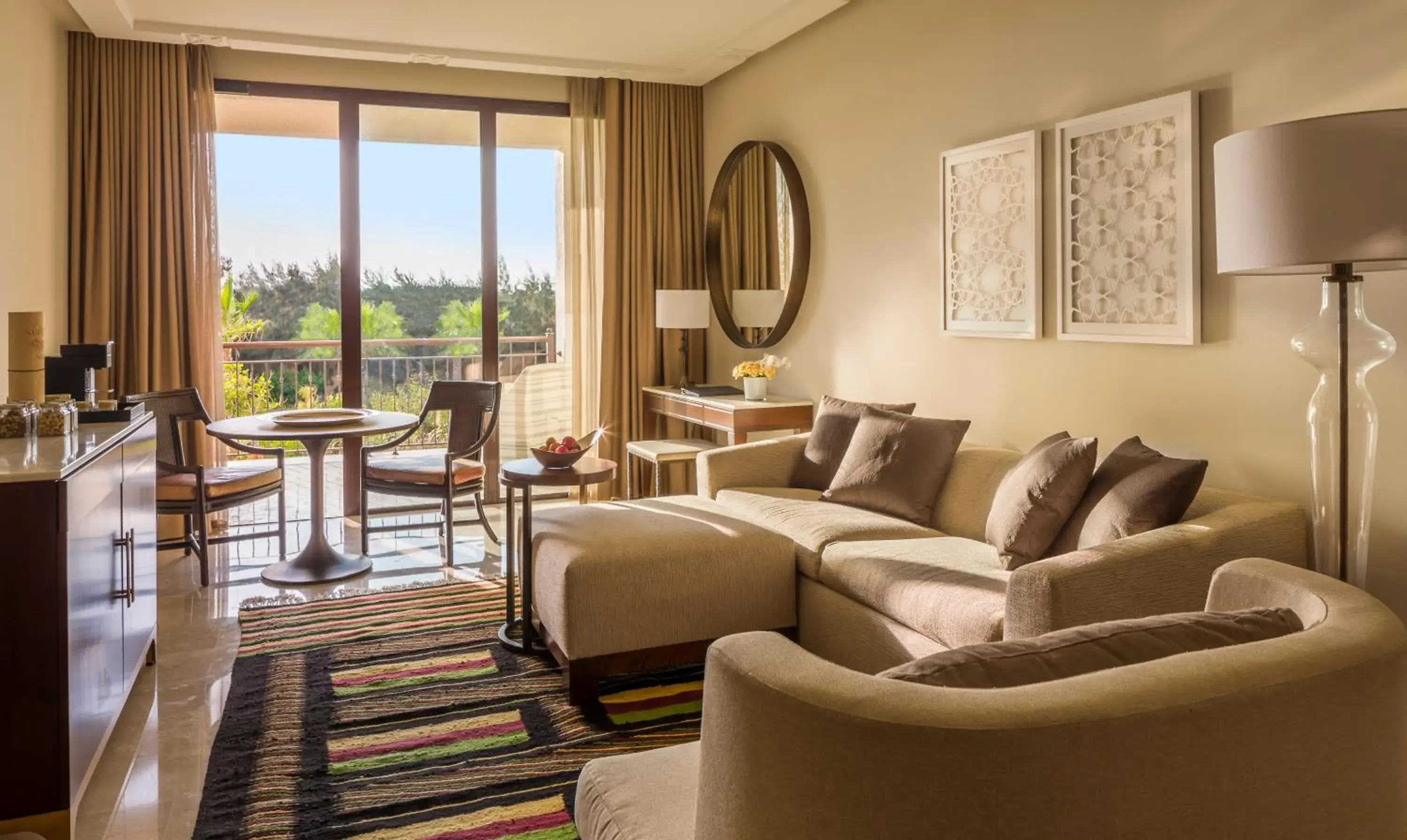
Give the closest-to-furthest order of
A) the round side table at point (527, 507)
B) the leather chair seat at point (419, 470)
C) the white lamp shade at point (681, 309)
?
the round side table at point (527, 507), the leather chair seat at point (419, 470), the white lamp shade at point (681, 309)

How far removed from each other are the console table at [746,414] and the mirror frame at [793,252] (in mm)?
497

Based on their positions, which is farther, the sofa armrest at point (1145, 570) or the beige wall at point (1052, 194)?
the beige wall at point (1052, 194)

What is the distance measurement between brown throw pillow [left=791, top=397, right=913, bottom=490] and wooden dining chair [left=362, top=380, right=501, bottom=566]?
5.84 ft

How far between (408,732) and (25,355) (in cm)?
162

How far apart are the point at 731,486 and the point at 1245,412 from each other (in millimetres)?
2079

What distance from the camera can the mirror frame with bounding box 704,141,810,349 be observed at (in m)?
5.41

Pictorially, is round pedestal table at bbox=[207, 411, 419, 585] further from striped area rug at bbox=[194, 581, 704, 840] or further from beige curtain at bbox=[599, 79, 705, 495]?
beige curtain at bbox=[599, 79, 705, 495]

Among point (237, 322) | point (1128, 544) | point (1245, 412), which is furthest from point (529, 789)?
point (237, 322)

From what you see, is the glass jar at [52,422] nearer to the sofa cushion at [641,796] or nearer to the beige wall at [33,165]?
the beige wall at [33,165]

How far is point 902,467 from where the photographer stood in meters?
3.83

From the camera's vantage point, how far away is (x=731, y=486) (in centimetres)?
436

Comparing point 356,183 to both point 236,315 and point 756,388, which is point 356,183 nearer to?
point 236,315

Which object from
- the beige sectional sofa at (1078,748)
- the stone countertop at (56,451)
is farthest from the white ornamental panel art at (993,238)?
the stone countertop at (56,451)

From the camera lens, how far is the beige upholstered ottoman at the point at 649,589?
3.13m
